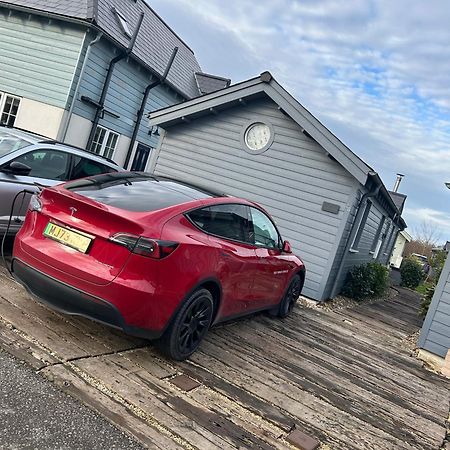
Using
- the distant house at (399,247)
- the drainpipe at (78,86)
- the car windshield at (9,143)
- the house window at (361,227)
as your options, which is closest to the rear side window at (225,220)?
the car windshield at (9,143)

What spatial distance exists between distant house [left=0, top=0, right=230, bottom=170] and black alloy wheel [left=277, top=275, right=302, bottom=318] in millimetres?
9336

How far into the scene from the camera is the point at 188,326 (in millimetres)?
3830

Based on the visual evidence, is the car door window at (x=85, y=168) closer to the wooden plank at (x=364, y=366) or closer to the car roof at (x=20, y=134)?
the car roof at (x=20, y=134)

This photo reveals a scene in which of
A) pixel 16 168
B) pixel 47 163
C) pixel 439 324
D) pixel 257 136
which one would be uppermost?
pixel 257 136

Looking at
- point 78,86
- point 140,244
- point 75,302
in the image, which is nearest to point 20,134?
point 75,302

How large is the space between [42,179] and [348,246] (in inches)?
264

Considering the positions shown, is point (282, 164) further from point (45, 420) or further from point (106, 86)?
point (45, 420)

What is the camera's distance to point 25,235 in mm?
3799

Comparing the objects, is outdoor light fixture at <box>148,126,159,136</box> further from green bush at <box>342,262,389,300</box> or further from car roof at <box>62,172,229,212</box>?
car roof at <box>62,172,229,212</box>

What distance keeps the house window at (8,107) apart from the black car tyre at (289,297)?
1155cm

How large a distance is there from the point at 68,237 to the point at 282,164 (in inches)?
262

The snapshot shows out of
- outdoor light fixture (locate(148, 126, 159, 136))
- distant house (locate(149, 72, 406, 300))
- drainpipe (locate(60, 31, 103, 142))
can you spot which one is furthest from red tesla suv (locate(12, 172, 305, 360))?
outdoor light fixture (locate(148, 126, 159, 136))

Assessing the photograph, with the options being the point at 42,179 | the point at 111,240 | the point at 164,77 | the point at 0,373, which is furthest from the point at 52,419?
the point at 164,77

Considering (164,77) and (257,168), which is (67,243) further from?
(164,77)
